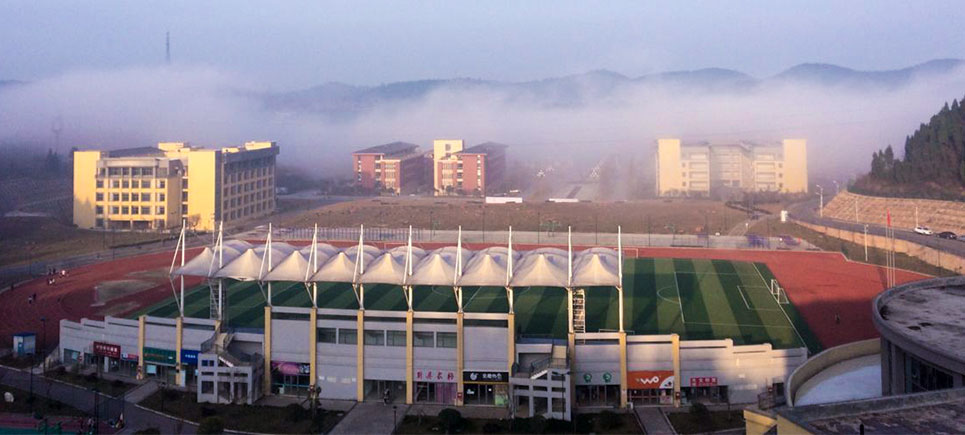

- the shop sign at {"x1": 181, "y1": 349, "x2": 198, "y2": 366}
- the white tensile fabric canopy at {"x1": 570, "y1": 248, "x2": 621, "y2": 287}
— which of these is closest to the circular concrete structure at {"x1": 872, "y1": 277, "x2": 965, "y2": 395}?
the white tensile fabric canopy at {"x1": 570, "y1": 248, "x2": 621, "y2": 287}

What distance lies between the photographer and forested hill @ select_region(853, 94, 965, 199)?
36594 mm

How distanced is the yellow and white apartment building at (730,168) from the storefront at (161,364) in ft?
145

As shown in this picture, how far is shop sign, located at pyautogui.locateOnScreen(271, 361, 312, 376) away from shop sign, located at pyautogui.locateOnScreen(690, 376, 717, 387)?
6.78m

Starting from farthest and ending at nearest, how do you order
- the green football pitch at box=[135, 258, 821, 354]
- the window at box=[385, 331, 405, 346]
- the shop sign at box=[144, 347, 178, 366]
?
the green football pitch at box=[135, 258, 821, 354], the shop sign at box=[144, 347, 178, 366], the window at box=[385, 331, 405, 346]

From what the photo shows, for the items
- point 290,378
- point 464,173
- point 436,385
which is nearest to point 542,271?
point 436,385

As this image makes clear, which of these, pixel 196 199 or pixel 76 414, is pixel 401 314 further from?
pixel 196 199

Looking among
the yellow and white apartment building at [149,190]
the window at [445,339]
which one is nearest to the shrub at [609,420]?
the window at [445,339]

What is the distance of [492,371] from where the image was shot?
1347 cm

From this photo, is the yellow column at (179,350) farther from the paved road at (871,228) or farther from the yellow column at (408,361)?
the paved road at (871,228)

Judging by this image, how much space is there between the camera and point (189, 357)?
14492 millimetres

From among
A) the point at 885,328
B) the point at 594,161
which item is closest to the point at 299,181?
the point at 594,161

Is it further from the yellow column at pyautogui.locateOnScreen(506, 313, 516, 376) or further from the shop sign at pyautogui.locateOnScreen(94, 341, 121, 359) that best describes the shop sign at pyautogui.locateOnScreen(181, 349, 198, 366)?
the yellow column at pyautogui.locateOnScreen(506, 313, 516, 376)

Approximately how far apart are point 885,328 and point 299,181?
68081 mm

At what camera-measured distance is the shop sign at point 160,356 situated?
14656 mm
